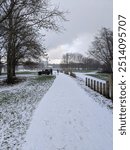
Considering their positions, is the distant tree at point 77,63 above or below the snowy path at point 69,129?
above

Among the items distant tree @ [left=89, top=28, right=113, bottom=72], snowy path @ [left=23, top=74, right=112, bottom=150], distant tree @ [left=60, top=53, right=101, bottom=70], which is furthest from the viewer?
distant tree @ [left=60, top=53, right=101, bottom=70]

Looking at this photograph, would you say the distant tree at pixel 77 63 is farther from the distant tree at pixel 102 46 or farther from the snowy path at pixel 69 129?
the snowy path at pixel 69 129

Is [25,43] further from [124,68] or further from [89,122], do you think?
[124,68]

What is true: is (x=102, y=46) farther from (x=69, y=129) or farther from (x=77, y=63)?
(x=77, y=63)

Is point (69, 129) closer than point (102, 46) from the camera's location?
Yes

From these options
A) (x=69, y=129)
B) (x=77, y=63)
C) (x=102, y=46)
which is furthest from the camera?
(x=77, y=63)

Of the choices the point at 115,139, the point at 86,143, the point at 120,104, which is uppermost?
the point at 120,104

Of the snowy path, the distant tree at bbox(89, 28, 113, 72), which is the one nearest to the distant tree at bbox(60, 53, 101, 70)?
the distant tree at bbox(89, 28, 113, 72)

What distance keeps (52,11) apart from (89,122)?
1634 centimetres

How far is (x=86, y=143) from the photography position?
28.1 ft

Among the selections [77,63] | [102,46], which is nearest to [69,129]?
[102,46]

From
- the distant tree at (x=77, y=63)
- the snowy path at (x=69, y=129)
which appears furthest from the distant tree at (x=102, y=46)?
the snowy path at (x=69, y=129)

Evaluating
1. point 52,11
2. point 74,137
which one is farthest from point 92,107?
point 52,11

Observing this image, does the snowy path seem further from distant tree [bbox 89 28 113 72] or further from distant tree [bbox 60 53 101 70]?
distant tree [bbox 60 53 101 70]
